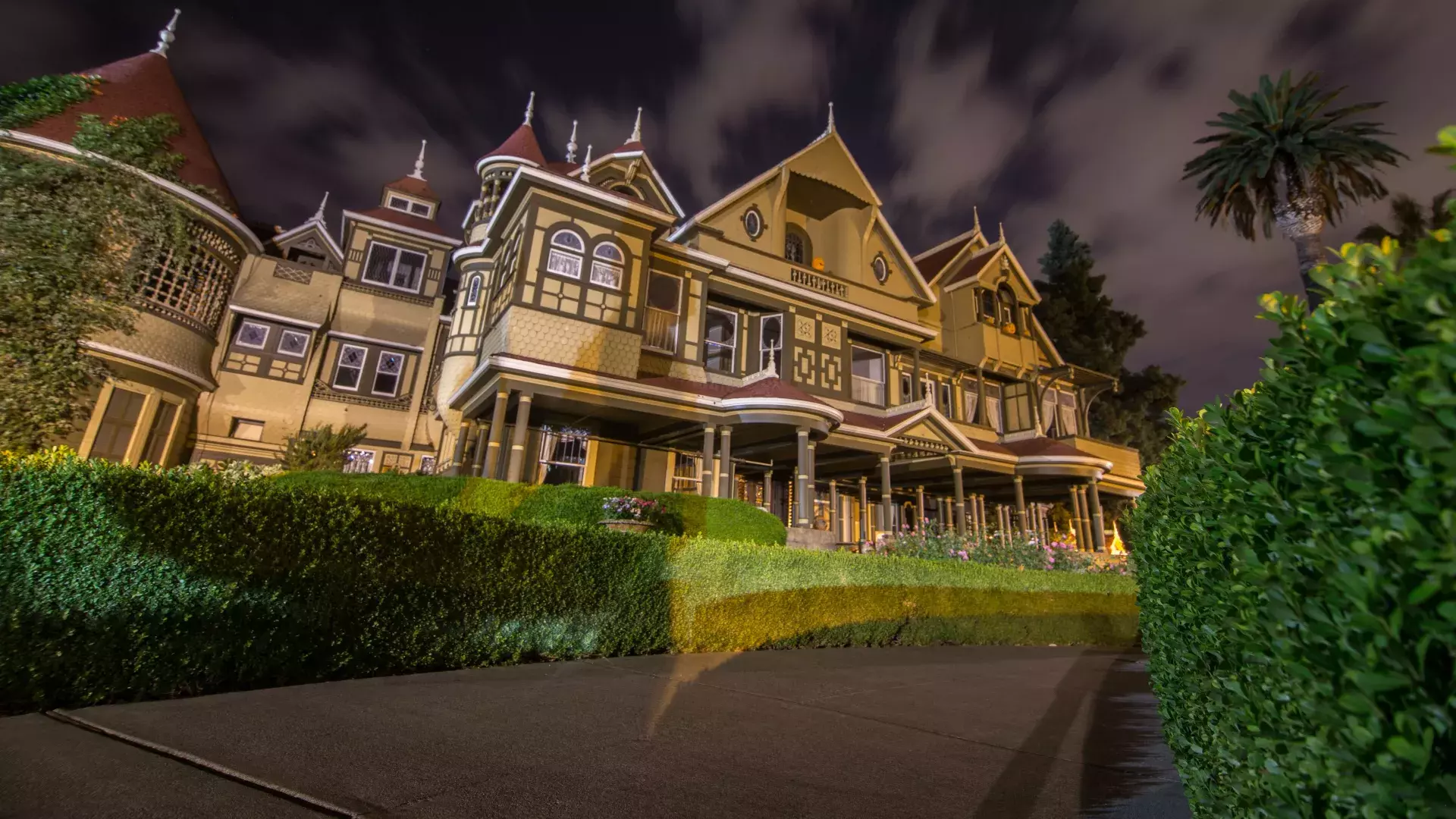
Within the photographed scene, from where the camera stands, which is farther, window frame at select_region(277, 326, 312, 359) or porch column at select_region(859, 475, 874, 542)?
window frame at select_region(277, 326, 312, 359)

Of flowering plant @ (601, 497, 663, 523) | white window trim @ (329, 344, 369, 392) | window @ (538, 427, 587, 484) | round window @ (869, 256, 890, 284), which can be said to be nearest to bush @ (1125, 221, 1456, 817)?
flowering plant @ (601, 497, 663, 523)

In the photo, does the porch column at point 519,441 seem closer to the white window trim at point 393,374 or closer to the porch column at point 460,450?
the porch column at point 460,450

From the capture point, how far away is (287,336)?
23281 millimetres

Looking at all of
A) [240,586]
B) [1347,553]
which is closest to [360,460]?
[240,586]

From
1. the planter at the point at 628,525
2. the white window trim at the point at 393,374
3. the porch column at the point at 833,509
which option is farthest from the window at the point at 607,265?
the white window trim at the point at 393,374

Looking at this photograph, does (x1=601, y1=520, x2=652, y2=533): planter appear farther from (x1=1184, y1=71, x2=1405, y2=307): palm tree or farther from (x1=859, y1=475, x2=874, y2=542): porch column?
(x1=1184, y1=71, x2=1405, y2=307): palm tree

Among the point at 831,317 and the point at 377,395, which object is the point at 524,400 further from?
the point at 377,395

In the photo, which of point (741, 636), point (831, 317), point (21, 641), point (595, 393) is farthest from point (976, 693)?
point (831, 317)

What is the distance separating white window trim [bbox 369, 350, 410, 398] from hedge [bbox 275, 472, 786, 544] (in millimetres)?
11861

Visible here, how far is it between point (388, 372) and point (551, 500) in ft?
54.2

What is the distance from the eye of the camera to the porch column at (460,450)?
1802 centimetres

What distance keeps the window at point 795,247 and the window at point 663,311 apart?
5620 mm

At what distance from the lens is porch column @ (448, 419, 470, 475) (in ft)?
59.1

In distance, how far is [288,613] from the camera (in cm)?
530
